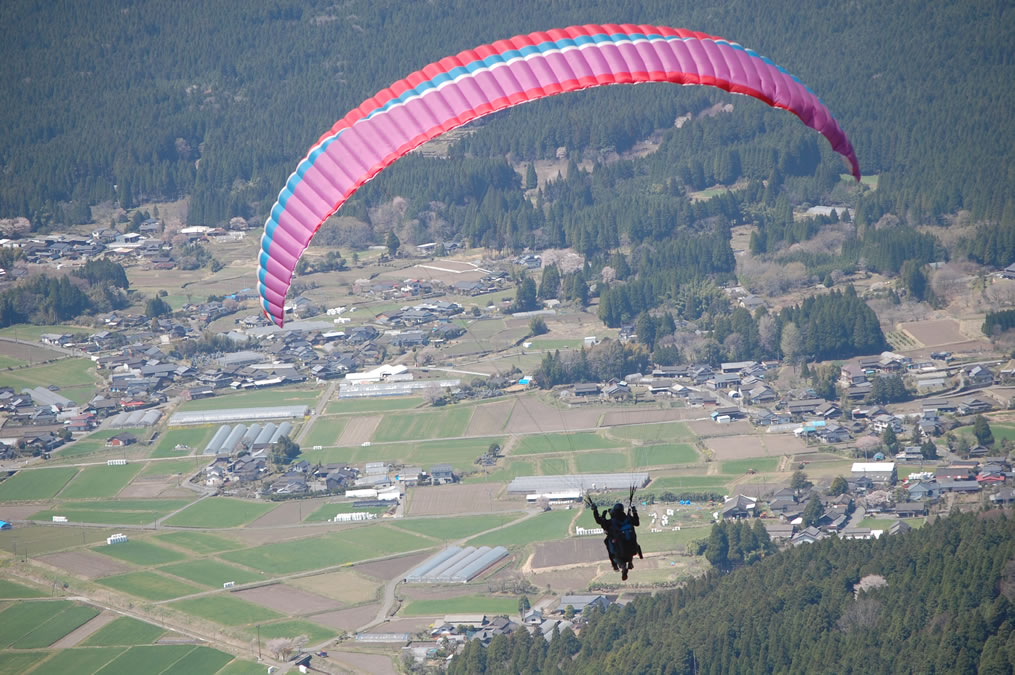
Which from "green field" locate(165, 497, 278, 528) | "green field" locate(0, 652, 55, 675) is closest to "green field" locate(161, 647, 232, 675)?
"green field" locate(0, 652, 55, 675)

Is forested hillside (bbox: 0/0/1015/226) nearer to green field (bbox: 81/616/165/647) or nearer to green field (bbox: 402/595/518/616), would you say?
green field (bbox: 402/595/518/616)

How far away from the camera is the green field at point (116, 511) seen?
69562mm

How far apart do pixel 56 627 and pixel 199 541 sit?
839 cm

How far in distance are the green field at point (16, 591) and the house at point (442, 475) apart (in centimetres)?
1520

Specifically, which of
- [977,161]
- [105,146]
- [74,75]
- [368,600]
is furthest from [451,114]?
[74,75]

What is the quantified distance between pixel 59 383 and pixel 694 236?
1446 inches

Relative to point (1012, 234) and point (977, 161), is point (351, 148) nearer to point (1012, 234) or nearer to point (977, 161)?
point (1012, 234)

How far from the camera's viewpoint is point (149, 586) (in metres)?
62.1

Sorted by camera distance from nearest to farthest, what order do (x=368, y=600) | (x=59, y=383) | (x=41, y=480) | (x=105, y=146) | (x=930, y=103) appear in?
1. (x=368, y=600)
2. (x=41, y=480)
3. (x=59, y=383)
4. (x=930, y=103)
5. (x=105, y=146)

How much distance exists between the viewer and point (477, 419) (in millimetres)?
78375

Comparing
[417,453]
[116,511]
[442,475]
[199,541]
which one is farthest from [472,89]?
[417,453]

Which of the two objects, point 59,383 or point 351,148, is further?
point 59,383

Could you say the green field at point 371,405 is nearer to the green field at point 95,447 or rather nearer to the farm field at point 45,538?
Result: the green field at point 95,447

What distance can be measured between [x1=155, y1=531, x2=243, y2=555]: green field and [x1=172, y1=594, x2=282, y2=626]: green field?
4963mm
